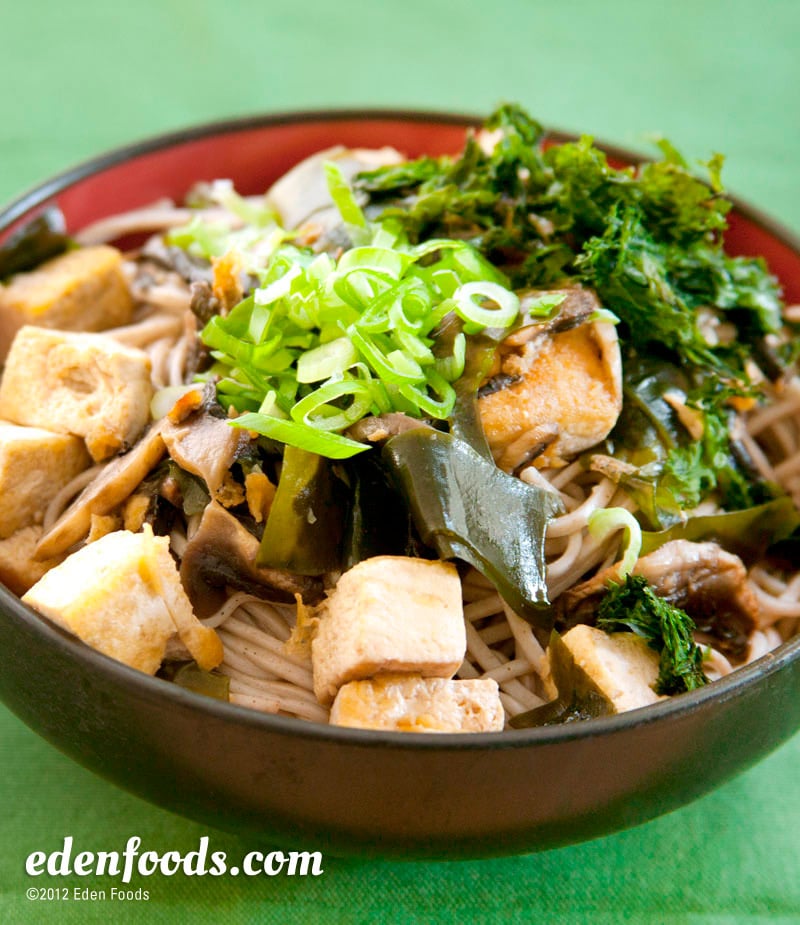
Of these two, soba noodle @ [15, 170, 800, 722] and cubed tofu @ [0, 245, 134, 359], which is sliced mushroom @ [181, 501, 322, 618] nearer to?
soba noodle @ [15, 170, 800, 722]

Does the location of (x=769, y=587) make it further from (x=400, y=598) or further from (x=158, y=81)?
(x=158, y=81)

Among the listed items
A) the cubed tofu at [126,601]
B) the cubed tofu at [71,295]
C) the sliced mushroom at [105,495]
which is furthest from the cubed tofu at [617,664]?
the cubed tofu at [71,295]

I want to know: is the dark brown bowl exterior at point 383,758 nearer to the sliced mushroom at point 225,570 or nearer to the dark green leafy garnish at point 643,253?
the sliced mushroom at point 225,570

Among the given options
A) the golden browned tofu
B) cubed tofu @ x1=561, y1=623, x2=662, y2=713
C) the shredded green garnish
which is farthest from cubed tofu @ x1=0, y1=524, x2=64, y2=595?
cubed tofu @ x1=561, y1=623, x2=662, y2=713

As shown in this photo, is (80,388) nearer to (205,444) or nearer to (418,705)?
(205,444)

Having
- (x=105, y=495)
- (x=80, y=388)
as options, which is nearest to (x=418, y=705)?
(x=105, y=495)

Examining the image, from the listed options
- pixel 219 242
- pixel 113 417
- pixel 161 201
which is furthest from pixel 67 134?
pixel 113 417
